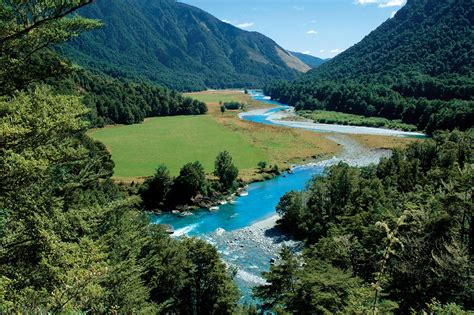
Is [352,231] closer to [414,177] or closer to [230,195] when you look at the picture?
[414,177]

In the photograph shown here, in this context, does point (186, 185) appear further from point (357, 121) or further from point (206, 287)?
point (357, 121)

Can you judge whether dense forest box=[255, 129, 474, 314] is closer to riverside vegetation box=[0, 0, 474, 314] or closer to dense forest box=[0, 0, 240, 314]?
riverside vegetation box=[0, 0, 474, 314]

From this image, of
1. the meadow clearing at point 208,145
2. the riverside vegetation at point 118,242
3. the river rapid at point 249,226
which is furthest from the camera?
the meadow clearing at point 208,145

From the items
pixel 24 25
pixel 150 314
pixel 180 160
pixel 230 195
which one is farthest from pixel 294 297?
pixel 180 160

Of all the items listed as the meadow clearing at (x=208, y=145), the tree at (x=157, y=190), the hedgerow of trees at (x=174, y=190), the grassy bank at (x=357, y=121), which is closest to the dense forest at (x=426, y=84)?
the grassy bank at (x=357, y=121)

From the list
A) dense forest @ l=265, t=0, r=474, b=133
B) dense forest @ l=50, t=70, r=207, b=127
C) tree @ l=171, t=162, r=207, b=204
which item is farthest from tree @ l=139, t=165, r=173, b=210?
dense forest @ l=265, t=0, r=474, b=133

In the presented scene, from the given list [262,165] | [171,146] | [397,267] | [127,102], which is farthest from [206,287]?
[127,102]

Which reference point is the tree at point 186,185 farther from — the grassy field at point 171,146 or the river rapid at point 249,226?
the grassy field at point 171,146

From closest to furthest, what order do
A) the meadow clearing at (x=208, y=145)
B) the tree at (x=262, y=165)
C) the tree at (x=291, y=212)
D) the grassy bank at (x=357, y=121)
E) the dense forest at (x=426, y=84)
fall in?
the tree at (x=291, y=212), the tree at (x=262, y=165), the meadow clearing at (x=208, y=145), the grassy bank at (x=357, y=121), the dense forest at (x=426, y=84)
